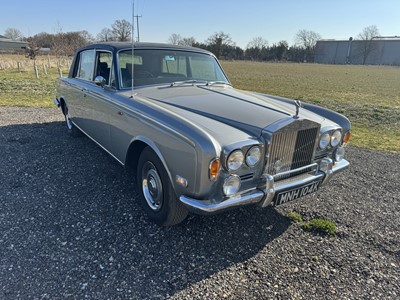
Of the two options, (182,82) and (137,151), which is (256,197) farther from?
(182,82)

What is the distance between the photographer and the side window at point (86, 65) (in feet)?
15.8

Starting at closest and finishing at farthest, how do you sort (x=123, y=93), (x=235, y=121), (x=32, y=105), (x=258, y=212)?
1. (x=235, y=121)
2. (x=258, y=212)
3. (x=123, y=93)
4. (x=32, y=105)

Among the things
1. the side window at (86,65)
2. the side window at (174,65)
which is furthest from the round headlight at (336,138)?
the side window at (86,65)

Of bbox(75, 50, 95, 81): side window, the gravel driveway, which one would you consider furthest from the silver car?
the gravel driveway

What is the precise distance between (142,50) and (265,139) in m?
2.34

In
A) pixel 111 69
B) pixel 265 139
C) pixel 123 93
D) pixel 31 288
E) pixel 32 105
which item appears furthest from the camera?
pixel 32 105

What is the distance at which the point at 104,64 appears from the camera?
438 centimetres

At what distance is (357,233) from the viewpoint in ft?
10.6

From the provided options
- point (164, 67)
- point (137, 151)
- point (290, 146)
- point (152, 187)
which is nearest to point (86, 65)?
point (164, 67)

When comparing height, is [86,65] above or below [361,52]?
below

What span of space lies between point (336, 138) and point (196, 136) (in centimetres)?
182

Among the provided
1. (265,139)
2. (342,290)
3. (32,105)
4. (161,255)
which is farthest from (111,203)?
(32,105)

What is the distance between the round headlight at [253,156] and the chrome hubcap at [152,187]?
980 mm

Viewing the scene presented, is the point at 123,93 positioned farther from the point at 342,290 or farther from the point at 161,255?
the point at 342,290
